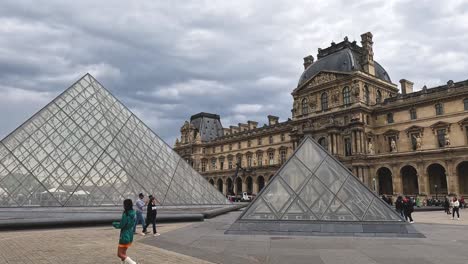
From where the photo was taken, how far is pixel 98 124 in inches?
838

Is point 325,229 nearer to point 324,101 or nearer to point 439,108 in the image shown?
point 439,108

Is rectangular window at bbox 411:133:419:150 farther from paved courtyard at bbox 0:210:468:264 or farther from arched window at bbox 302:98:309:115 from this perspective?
paved courtyard at bbox 0:210:468:264

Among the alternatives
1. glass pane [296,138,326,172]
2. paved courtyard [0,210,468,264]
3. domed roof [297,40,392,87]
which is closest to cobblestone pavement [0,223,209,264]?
paved courtyard [0,210,468,264]

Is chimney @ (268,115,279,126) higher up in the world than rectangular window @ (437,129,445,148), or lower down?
higher up

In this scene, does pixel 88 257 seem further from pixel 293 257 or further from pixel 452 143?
pixel 452 143

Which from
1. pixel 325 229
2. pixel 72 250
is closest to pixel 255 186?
pixel 325 229

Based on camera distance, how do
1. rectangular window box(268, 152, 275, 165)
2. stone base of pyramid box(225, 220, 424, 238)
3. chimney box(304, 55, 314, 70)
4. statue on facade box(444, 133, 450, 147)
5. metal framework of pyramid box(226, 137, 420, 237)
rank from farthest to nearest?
1. rectangular window box(268, 152, 275, 165)
2. chimney box(304, 55, 314, 70)
3. statue on facade box(444, 133, 450, 147)
4. metal framework of pyramid box(226, 137, 420, 237)
5. stone base of pyramid box(225, 220, 424, 238)

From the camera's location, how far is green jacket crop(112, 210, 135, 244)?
18.2 ft

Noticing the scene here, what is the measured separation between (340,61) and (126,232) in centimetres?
4731

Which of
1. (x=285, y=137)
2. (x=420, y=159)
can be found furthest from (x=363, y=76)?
(x=285, y=137)

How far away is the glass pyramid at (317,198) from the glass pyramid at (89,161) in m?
9.23

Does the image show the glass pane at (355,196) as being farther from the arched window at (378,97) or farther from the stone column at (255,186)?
the stone column at (255,186)

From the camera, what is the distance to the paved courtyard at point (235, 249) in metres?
6.72

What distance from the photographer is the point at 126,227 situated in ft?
18.7
